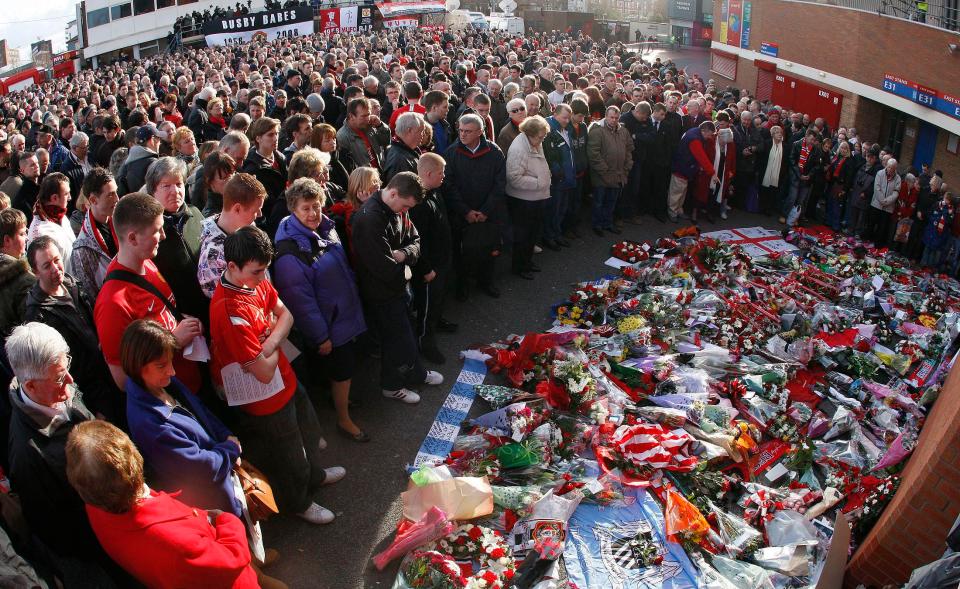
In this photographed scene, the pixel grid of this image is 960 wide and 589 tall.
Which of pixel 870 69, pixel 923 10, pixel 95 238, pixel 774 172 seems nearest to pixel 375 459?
pixel 95 238

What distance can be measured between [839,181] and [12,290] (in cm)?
1108

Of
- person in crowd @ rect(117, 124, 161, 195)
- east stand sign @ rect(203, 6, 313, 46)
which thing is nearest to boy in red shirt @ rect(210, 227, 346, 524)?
person in crowd @ rect(117, 124, 161, 195)

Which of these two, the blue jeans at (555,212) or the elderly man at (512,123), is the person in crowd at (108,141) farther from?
the blue jeans at (555,212)

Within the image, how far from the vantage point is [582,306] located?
7.80 m

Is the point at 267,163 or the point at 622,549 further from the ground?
the point at 267,163

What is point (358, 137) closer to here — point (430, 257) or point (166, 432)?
point (430, 257)

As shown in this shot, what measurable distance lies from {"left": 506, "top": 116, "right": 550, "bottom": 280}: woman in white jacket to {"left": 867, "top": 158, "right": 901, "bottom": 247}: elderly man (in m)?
5.57

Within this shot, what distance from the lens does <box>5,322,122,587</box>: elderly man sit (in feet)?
10.4

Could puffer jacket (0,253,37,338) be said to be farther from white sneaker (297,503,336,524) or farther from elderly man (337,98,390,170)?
elderly man (337,98,390,170)

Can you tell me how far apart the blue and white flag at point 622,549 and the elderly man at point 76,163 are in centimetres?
716

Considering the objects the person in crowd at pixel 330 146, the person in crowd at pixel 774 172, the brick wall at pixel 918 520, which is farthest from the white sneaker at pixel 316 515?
the person in crowd at pixel 774 172

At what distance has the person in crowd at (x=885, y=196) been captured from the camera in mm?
10445

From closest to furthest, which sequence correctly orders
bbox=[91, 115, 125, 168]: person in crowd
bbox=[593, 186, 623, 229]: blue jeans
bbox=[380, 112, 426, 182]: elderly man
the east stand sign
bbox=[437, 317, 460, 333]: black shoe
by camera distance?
bbox=[380, 112, 426, 182]: elderly man < bbox=[437, 317, 460, 333]: black shoe < bbox=[91, 115, 125, 168]: person in crowd < bbox=[593, 186, 623, 229]: blue jeans < the east stand sign

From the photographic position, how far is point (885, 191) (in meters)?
10.5
